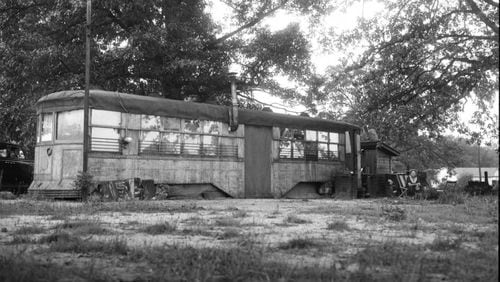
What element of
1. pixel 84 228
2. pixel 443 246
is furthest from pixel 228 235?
pixel 443 246

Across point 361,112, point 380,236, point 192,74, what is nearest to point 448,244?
point 380,236

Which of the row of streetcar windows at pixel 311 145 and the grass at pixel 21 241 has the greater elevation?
the row of streetcar windows at pixel 311 145

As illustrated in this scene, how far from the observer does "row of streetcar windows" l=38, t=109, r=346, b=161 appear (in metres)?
14.8

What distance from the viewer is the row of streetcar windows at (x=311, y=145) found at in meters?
19.8

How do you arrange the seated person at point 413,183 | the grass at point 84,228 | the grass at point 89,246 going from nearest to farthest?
the grass at point 89,246
the grass at point 84,228
the seated person at point 413,183

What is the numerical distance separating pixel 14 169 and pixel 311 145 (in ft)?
37.6

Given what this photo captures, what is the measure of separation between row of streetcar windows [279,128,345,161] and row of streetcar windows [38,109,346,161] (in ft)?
0.12

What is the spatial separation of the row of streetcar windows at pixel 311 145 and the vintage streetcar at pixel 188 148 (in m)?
0.04

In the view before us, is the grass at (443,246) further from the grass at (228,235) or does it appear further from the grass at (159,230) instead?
the grass at (159,230)

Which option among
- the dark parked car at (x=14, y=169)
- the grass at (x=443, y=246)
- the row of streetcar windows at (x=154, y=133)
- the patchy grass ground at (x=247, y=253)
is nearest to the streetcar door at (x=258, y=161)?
the row of streetcar windows at (x=154, y=133)

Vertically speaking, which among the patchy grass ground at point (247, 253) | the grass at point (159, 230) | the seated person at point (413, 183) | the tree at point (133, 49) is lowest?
the patchy grass ground at point (247, 253)

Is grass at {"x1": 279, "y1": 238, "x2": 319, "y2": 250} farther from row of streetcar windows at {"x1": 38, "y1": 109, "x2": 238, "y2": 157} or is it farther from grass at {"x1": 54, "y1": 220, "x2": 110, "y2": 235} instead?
row of streetcar windows at {"x1": 38, "y1": 109, "x2": 238, "y2": 157}

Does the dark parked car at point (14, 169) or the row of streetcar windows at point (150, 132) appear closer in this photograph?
the row of streetcar windows at point (150, 132)

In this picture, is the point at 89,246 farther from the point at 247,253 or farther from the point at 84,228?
the point at 84,228
